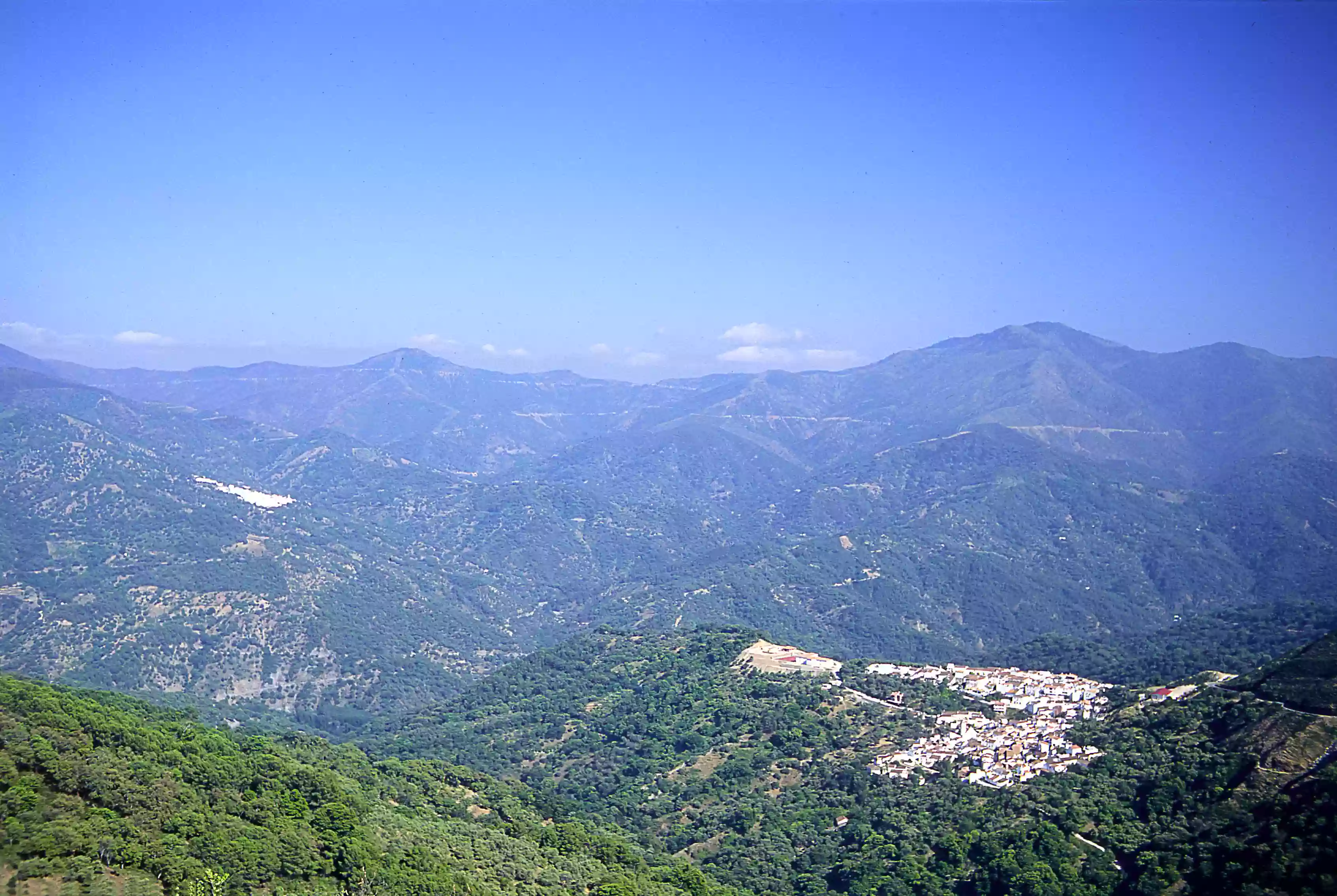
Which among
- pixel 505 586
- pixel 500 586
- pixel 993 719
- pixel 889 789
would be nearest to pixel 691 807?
pixel 889 789

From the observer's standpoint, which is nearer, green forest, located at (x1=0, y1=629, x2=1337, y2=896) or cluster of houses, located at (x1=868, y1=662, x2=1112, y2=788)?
green forest, located at (x1=0, y1=629, x2=1337, y2=896)

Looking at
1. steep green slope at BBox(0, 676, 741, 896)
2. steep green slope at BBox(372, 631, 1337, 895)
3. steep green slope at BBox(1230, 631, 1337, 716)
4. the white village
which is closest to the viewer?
steep green slope at BBox(0, 676, 741, 896)

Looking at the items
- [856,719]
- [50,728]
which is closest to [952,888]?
[856,719]

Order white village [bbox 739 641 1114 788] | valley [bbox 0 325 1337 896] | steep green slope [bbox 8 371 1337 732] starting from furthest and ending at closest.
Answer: steep green slope [bbox 8 371 1337 732]
white village [bbox 739 641 1114 788]
valley [bbox 0 325 1337 896]

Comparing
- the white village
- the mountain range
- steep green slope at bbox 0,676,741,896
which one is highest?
steep green slope at bbox 0,676,741,896

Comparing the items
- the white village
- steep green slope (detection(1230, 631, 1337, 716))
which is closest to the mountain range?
the white village

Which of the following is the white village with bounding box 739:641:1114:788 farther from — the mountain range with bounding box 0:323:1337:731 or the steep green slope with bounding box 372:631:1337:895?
the mountain range with bounding box 0:323:1337:731

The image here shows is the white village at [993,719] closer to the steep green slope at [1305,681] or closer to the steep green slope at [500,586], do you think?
the steep green slope at [1305,681]
